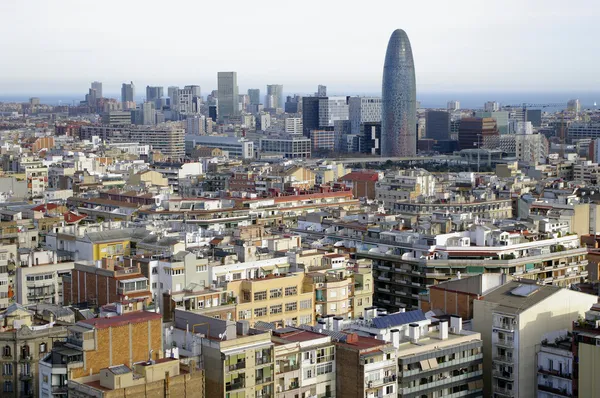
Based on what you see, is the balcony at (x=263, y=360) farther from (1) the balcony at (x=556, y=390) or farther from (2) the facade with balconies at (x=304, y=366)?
(1) the balcony at (x=556, y=390)

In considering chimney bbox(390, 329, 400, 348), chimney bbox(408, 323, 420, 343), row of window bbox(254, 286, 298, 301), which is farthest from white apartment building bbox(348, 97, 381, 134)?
chimney bbox(390, 329, 400, 348)

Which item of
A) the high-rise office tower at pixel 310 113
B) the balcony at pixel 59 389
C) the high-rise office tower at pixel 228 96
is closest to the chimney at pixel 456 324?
the balcony at pixel 59 389

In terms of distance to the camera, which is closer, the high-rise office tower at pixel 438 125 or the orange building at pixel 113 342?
the orange building at pixel 113 342

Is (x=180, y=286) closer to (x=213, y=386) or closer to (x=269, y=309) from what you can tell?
(x=269, y=309)

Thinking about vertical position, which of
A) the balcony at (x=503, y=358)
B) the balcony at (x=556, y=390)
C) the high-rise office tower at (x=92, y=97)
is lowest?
the balcony at (x=556, y=390)

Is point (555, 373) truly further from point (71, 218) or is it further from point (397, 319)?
point (71, 218)

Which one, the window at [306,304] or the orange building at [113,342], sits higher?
the orange building at [113,342]

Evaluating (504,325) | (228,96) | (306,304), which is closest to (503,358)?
(504,325)
